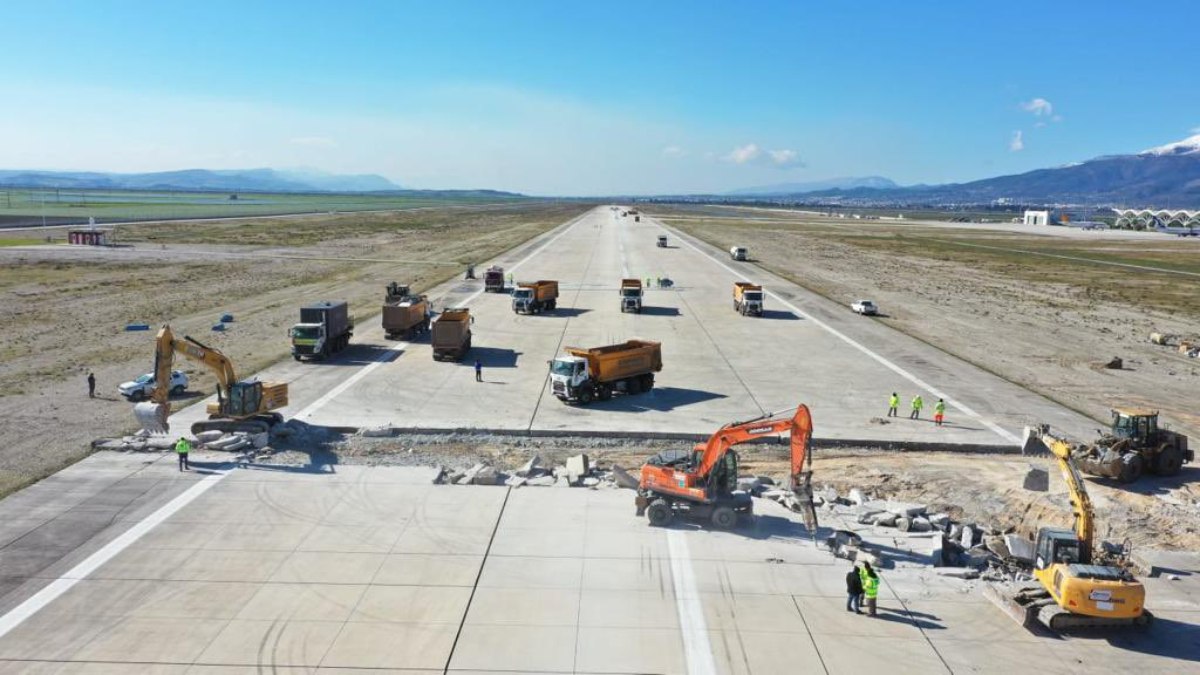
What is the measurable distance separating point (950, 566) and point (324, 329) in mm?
33367

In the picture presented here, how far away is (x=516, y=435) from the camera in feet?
105

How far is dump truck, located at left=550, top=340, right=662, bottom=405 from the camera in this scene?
35906 mm

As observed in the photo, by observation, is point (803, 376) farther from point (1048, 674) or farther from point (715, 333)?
point (1048, 674)

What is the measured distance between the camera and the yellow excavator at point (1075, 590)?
17.7m

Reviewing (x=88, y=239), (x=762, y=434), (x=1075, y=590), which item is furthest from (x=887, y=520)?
(x=88, y=239)

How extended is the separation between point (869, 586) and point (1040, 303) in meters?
66.6

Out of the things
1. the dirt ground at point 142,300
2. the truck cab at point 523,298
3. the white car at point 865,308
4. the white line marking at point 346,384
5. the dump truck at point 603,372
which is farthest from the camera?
the white car at point 865,308

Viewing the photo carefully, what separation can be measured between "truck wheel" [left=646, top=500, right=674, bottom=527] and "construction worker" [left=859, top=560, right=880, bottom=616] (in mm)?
6211

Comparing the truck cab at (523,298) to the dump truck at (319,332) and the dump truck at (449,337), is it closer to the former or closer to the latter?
the dump truck at (449,337)

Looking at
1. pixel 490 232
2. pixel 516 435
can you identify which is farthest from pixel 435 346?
pixel 490 232

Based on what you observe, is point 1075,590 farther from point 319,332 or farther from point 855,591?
point 319,332

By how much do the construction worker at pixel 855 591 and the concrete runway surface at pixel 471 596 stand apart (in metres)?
0.33

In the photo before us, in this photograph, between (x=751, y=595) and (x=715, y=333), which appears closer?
(x=751, y=595)

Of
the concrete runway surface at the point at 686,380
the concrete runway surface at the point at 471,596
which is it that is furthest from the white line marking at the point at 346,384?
the concrete runway surface at the point at 471,596
